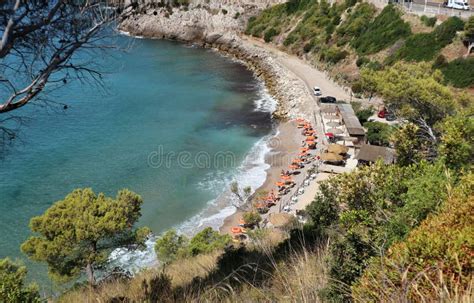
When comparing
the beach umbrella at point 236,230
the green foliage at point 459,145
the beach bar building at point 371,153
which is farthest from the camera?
the beach bar building at point 371,153

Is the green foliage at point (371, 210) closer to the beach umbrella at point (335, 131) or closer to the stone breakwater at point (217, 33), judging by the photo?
the beach umbrella at point (335, 131)

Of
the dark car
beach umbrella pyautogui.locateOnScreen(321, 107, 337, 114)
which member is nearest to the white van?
the dark car

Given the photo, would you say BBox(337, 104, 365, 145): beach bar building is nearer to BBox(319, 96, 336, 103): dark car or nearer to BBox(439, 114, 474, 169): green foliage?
BBox(319, 96, 336, 103): dark car

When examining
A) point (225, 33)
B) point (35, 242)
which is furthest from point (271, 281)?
point (225, 33)

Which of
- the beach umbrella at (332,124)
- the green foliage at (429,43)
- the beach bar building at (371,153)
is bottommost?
the beach umbrella at (332,124)

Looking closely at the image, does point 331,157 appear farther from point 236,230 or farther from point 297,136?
point 236,230

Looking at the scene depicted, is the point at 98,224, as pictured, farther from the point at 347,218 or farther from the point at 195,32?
the point at 195,32

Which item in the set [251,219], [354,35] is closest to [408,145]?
[251,219]

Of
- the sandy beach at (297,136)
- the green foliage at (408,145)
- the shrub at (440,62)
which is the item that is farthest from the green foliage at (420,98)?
the shrub at (440,62)
